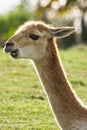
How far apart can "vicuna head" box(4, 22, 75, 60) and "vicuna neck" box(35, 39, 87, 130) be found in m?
0.09

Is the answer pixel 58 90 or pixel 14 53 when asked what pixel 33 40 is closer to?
pixel 14 53

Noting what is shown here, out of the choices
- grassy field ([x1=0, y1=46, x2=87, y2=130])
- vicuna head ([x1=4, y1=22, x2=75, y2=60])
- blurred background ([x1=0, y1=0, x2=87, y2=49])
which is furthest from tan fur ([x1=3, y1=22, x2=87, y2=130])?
blurred background ([x1=0, y1=0, x2=87, y2=49])

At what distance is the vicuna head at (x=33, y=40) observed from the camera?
7.25 meters

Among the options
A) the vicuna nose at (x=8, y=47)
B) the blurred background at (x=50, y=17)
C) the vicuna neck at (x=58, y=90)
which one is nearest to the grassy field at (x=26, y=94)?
the vicuna neck at (x=58, y=90)

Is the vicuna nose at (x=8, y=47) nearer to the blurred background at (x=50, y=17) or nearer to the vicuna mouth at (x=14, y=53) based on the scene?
the vicuna mouth at (x=14, y=53)

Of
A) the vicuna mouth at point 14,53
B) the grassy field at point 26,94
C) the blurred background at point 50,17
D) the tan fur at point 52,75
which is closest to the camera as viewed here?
the tan fur at point 52,75

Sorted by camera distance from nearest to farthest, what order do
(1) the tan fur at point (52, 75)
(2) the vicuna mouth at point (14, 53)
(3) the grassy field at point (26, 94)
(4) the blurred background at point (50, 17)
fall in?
1. (1) the tan fur at point (52, 75)
2. (2) the vicuna mouth at point (14, 53)
3. (3) the grassy field at point (26, 94)
4. (4) the blurred background at point (50, 17)

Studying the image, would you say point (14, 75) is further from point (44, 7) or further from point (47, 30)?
point (44, 7)

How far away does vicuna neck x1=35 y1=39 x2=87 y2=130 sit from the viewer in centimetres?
712

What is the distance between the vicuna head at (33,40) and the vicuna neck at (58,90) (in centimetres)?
9

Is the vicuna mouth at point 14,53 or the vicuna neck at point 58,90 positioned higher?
the vicuna mouth at point 14,53

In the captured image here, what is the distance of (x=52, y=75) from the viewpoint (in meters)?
7.26

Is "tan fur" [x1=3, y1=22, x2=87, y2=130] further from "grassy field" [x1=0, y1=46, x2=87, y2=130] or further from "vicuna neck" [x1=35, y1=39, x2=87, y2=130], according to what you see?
"grassy field" [x1=0, y1=46, x2=87, y2=130]

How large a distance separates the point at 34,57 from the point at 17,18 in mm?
30342
